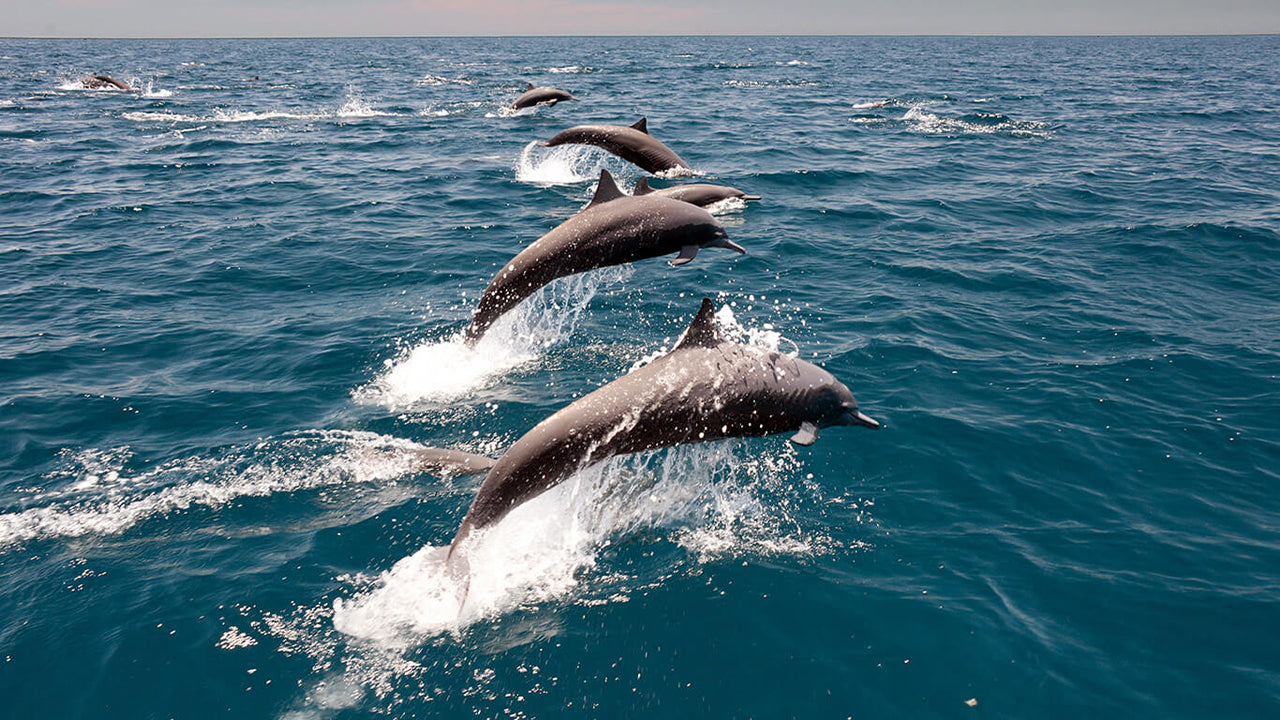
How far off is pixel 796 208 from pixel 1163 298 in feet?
32.0

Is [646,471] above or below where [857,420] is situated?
below

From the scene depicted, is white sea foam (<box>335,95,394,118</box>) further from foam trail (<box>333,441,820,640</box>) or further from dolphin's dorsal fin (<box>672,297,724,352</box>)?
dolphin's dorsal fin (<box>672,297,724,352</box>)

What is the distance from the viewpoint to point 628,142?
19.1 m

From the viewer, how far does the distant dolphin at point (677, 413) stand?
6.84 metres

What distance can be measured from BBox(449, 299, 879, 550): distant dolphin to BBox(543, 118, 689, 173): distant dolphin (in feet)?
39.8

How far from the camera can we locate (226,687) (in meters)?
6.02

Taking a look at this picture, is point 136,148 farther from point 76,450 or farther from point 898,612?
point 898,612

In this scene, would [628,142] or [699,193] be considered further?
[628,142]

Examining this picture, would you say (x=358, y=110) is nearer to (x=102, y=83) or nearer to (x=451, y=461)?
(x=102, y=83)

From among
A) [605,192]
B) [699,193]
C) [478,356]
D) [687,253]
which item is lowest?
[478,356]

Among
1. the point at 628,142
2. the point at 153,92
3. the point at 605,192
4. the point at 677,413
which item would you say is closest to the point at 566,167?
the point at 628,142

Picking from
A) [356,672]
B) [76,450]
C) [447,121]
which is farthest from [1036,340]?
[447,121]

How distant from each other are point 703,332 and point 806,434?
152 cm

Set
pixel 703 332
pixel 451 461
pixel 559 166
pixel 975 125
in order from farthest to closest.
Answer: pixel 975 125, pixel 559 166, pixel 451 461, pixel 703 332
